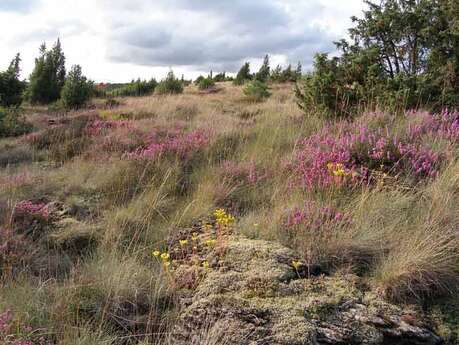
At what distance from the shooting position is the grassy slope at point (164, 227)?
2.77 m

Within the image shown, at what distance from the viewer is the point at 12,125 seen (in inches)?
374

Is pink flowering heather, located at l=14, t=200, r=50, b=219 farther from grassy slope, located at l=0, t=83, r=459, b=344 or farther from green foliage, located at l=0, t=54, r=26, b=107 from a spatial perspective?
green foliage, located at l=0, t=54, r=26, b=107

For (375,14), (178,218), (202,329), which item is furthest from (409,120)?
(202,329)

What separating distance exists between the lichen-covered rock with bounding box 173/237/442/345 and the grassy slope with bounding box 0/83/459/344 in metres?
0.19

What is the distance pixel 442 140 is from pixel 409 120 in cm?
81

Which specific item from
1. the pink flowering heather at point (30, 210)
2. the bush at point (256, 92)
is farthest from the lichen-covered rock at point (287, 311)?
the bush at point (256, 92)

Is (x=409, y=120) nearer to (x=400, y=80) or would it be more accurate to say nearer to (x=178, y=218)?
(x=400, y=80)

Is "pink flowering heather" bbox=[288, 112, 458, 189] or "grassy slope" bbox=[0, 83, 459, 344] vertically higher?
"pink flowering heather" bbox=[288, 112, 458, 189]

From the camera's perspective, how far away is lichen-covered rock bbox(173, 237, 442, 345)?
241 cm

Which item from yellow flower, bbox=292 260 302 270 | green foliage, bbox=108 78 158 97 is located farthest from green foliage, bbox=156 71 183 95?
yellow flower, bbox=292 260 302 270

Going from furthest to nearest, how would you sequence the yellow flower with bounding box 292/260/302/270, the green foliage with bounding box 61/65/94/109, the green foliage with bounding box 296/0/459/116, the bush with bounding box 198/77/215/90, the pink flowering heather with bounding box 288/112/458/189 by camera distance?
the bush with bounding box 198/77/215/90 < the green foliage with bounding box 61/65/94/109 < the green foliage with bounding box 296/0/459/116 < the pink flowering heather with bounding box 288/112/458/189 < the yellow flower with bounding box 292/260/302/270

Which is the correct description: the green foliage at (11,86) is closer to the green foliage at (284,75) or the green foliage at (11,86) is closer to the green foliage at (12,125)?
the green foliage at (12,125)

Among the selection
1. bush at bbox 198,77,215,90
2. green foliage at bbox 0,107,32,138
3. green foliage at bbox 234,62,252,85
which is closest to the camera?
green foliage at bbox 0,107,32,138

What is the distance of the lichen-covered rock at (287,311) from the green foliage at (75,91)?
1249 centimetres
